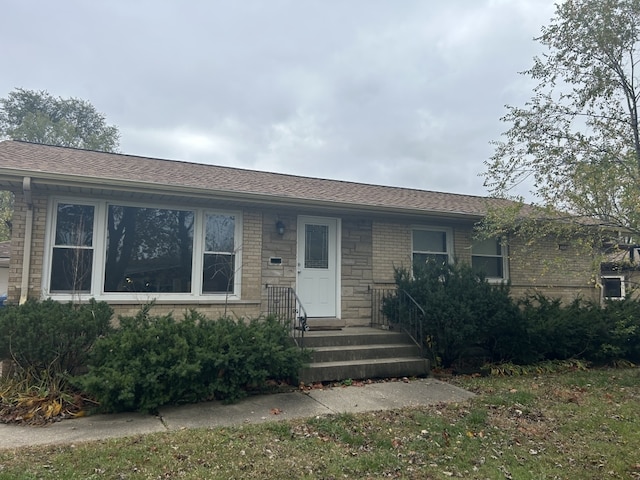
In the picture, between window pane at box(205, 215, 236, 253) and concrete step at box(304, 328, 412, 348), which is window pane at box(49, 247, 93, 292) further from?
concrete step at box(304, 328, 412, 348)

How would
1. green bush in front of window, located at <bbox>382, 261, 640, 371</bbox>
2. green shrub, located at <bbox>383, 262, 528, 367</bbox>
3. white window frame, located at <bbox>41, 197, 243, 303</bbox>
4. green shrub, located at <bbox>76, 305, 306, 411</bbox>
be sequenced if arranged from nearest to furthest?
green shrub, located at <bbox>76, 305, 306, 411</bbox> → white window frame, located at <bbox>41, 197, 243, 303</bbox> → green shrub, located at <bbox>383, 262, 528, 367</bbox> → green bush in front of window, located at <bbox>382, 261, 640, 371</bbox>

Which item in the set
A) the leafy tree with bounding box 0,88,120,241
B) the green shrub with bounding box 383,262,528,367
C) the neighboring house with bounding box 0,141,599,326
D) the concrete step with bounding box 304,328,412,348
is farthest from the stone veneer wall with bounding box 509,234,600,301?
the leafy tree with bounding box 0,88,120,241

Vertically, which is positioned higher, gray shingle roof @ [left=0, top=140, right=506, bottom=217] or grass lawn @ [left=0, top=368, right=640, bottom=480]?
gray shingle roof @ [left=0, top=140, right=506, bottom=217]

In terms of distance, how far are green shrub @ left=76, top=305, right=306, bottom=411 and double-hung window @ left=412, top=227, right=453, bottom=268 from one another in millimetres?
4246

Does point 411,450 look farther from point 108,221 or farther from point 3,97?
point 3,97

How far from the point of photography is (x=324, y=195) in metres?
8.30

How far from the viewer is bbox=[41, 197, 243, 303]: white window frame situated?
6414mm

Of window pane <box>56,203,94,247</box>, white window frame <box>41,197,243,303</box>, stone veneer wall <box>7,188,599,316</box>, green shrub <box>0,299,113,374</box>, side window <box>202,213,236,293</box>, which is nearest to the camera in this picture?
green shrub <box>0,299,113,374</box>

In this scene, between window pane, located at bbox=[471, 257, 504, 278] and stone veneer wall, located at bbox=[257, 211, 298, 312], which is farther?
window pane, located at bbox=[471, 257, 504, 278]

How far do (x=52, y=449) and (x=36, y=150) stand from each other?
19.9 feet

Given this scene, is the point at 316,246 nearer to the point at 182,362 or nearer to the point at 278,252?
the point at 278,252

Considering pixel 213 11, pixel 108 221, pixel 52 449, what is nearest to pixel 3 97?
pixel 213 11

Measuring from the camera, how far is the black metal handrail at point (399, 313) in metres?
7.19

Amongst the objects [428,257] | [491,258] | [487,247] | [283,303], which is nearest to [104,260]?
[283,303]
